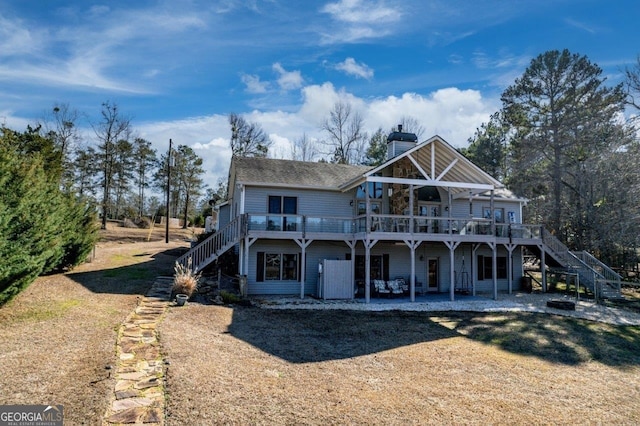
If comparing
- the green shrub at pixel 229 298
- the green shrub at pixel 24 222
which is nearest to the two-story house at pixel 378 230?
the green shrub at pixel 229 298

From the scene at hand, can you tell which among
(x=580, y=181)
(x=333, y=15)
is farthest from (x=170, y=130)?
(x=580, y=181)

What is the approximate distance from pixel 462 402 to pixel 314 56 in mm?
14964

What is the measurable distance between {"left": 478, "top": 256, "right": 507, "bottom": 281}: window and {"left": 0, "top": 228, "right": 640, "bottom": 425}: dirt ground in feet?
24.8

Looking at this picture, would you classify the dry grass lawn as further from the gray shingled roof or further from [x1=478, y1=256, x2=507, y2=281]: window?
[x1=478, y1=256, x2=507, y2=281]: window

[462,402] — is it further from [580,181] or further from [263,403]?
[580,181]

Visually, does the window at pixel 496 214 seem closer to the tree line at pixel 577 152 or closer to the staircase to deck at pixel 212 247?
the tree line at pixel 577 152

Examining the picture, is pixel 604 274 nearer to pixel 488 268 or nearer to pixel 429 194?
pixel 488 268

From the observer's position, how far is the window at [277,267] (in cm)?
1789

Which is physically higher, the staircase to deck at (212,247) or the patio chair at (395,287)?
the staircase to deck at (212,247)

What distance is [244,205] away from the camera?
17.9 metres

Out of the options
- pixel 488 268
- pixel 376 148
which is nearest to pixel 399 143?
pixel 488 268

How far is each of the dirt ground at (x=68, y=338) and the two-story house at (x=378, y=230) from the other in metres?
4.02

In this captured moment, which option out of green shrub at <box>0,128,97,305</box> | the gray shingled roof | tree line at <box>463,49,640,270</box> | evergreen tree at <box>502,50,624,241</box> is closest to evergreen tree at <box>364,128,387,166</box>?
tree line at <box>463,49,640,270</box>

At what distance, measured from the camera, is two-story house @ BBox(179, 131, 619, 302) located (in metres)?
16.9
